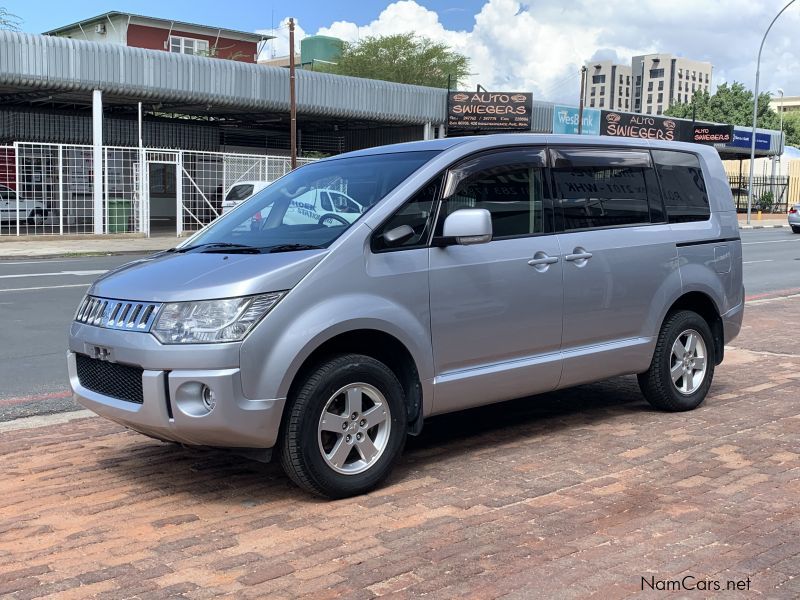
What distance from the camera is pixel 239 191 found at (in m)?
25.0

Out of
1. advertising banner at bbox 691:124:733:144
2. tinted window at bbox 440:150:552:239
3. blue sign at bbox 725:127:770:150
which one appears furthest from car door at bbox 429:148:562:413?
blue sign at bbox 725:127:770:150

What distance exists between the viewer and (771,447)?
552 centimetres

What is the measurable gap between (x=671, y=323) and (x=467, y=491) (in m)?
2.41

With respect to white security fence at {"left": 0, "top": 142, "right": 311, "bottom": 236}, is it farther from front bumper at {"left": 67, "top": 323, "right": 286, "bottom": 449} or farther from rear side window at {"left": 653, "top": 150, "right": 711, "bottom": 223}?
front bumper at {"left": 67, "top": 323, "right": 286, "bottom": 449}

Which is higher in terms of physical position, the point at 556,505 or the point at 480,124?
the point at 480,124

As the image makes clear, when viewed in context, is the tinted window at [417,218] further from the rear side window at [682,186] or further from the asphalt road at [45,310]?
the asphalt road at [45,310]

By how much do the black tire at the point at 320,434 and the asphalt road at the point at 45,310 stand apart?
2.96 metres

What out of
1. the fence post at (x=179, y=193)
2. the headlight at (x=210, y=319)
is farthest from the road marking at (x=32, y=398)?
the fence post at (x=179, y=193)

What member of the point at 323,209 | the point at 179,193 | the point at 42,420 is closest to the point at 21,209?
the point at 179,193

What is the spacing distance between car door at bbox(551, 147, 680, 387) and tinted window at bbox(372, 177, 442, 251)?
996 mm

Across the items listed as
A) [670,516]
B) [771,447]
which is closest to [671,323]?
[771,447]

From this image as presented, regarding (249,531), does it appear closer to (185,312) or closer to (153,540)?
(153,540)

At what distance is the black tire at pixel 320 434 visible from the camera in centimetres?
443

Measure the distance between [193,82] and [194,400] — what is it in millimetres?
25704
